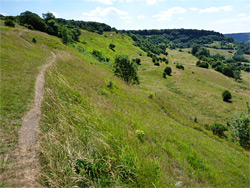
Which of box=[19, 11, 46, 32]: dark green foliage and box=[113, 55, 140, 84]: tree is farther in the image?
box=[19, 11, 46, 32]: dark green foliage

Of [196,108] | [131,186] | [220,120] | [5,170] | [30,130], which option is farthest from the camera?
[196,108]

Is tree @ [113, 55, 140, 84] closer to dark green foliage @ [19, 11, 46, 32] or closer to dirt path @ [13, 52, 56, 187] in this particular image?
dirt path @ [13, 52, 56, 187]

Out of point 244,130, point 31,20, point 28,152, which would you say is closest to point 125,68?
point 244,130

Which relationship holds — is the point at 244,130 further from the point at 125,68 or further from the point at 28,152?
the point at 125,68

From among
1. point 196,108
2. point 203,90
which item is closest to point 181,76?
point 203,90

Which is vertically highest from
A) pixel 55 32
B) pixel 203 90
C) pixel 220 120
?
pixel 55 32

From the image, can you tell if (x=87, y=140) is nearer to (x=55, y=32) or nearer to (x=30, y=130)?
(x=30, y=130)

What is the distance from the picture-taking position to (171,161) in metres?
4.94

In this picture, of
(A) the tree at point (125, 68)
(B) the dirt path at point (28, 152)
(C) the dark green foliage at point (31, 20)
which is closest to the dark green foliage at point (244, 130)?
(A) the tree at point (125, 68)

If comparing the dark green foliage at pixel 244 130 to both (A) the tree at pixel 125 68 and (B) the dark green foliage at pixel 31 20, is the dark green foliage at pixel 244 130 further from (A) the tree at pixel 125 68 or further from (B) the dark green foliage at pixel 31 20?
(B) the dark green foliage at pixel 31 20

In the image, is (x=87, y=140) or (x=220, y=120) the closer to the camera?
(x=87, y=140)

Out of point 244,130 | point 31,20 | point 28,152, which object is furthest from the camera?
point 31,20

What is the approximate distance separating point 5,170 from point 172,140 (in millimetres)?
6906

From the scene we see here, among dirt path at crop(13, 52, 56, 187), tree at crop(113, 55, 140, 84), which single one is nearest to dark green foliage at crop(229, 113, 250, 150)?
tree at crop(113, 55, 140, 84)
